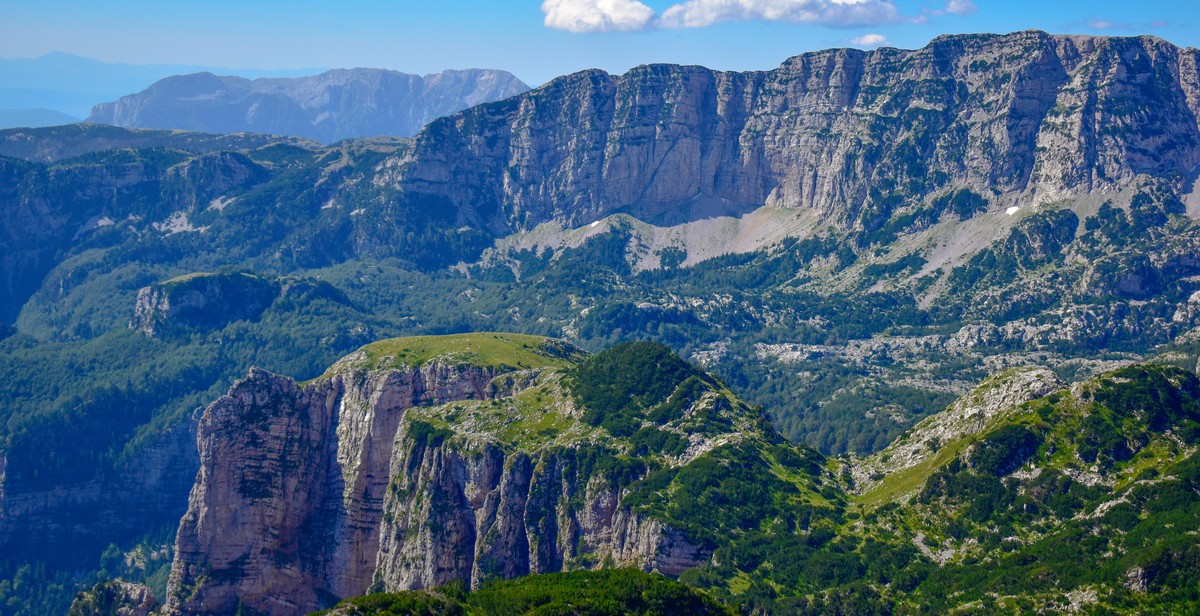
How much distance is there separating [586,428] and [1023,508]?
63.2 m

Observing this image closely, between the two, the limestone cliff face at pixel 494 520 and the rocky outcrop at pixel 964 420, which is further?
the limestone cliff face at pixel 494 520

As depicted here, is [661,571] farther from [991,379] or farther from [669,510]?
[991,379]

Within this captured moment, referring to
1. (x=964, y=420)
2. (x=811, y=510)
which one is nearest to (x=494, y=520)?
(x=811, y=510)

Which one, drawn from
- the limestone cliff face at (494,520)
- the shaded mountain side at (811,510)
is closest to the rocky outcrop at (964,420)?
the shaded mountain side at (811,510)

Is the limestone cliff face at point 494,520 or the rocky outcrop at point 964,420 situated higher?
the rocky outcrop at point 964,420

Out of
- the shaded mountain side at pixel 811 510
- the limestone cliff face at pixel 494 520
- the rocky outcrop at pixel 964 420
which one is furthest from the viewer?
the limestone cliff face at pixel 494 520

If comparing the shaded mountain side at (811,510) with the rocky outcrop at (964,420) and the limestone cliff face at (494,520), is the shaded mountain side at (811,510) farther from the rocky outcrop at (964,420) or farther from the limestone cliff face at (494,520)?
the rocky outcrop at (964,420)

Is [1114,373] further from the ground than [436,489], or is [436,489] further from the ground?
[1114,373]

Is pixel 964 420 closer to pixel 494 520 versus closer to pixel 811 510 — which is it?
pixel 811 510

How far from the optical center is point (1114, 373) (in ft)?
575

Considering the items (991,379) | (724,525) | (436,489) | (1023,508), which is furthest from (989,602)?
(436,489)

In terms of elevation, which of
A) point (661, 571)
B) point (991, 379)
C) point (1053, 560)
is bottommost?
point (661, 571)

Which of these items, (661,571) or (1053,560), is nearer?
(1053,560)

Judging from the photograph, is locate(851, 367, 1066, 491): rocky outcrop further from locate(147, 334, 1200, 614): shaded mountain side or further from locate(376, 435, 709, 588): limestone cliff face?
locate(376, 435, 709, 588): limestone cliff face
